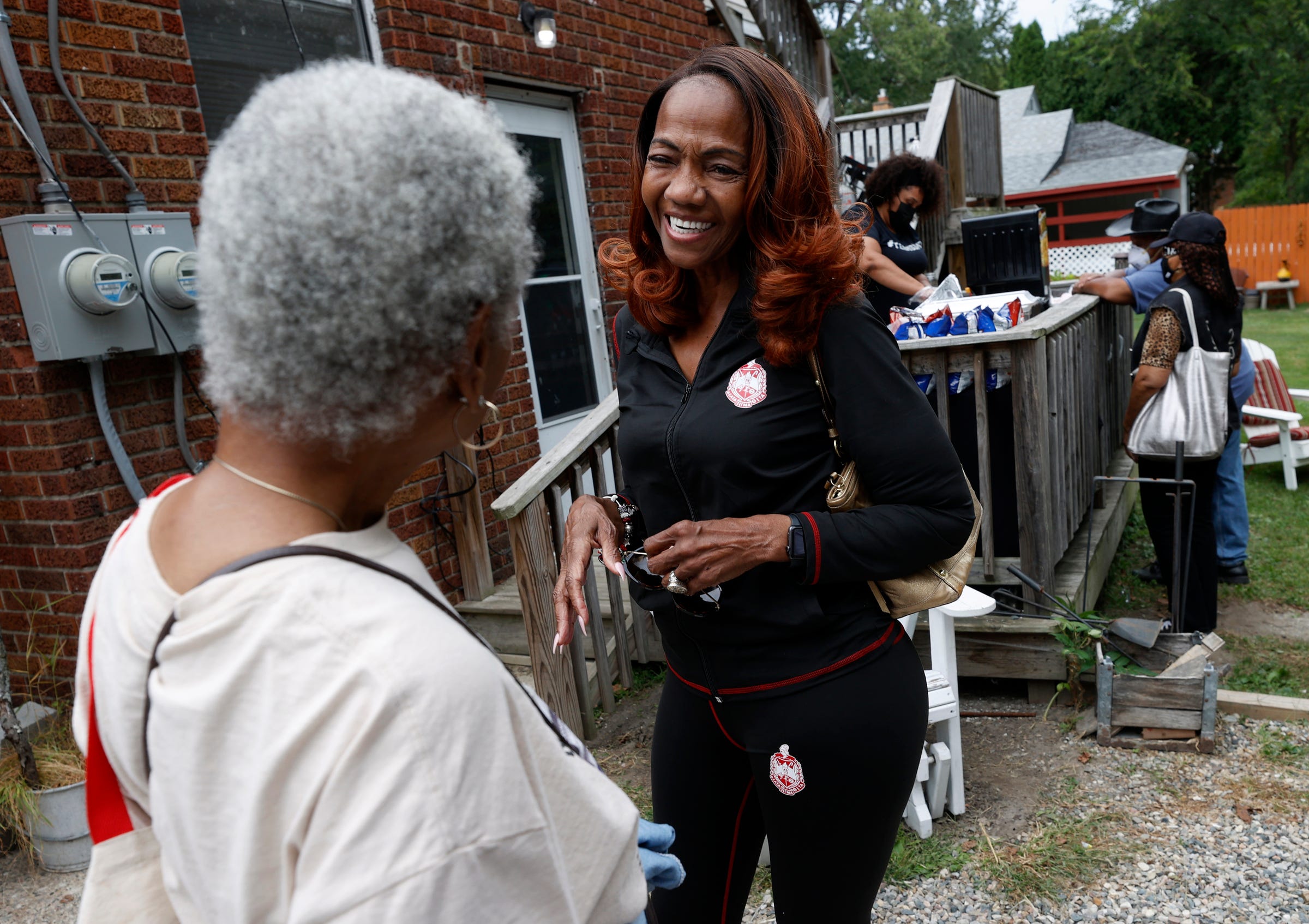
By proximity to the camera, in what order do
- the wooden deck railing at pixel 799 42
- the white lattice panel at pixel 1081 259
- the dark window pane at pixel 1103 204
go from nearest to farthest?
the wooden deck railing at pixel 799 42 → the white lattice panel at pixel 1081 259 → the dark window pane at pixel 1103 204

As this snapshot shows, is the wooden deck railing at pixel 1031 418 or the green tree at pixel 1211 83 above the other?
the green tree at pixel 1211 83

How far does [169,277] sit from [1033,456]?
3.46 metres

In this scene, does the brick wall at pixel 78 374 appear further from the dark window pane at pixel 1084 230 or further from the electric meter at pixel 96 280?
the dark window pane at pixel 1084 230

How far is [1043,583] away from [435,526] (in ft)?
9.31

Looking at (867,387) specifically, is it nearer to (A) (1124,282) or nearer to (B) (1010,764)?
(B) (1010,764)

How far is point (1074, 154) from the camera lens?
1288 inches

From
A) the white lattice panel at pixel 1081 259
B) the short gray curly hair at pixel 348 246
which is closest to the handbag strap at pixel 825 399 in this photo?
the short gray curly hair at pixel 348 246

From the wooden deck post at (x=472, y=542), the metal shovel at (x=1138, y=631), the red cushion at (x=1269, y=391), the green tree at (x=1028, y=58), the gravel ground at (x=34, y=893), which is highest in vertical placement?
the green tree at (x=1028, y=58)

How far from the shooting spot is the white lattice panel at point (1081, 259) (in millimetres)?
29328

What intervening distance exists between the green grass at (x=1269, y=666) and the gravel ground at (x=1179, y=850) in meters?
0.71

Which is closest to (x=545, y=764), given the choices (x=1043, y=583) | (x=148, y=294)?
(x=148, y=294)

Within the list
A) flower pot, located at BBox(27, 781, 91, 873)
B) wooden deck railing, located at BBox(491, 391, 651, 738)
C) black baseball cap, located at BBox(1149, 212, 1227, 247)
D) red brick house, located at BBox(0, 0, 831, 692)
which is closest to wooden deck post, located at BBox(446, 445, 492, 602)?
red brick house, located at BBox(0, 0, 831, 692)

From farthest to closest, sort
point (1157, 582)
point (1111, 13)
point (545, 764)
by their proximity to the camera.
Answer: point (1111, 13) < point (1157, 582) < point (545, 764)

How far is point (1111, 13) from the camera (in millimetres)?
38406
